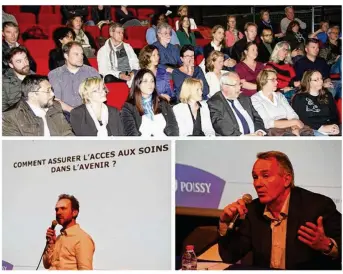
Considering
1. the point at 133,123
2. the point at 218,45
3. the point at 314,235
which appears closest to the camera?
the point at 314,235

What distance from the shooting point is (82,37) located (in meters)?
4.24

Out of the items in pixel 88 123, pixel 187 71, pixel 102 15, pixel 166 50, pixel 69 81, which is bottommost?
pixel 88 123

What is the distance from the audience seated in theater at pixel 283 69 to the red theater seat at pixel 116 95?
96cm

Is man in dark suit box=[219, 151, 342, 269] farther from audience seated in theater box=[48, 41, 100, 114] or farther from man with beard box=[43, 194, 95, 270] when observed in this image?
audience seated in theater box=[48, 41, 100, 114]

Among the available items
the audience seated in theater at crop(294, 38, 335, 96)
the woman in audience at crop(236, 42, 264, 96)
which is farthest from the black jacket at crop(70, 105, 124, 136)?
the audience seated in theater at crop(294, 38, 335, 96)

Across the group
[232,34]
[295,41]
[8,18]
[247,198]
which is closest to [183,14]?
[232,34]

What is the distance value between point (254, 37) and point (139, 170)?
1.15 m

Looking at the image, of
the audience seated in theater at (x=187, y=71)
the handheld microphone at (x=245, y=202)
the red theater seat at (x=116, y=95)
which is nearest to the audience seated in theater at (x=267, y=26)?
the audience seated in theater at (x=187, y=71)

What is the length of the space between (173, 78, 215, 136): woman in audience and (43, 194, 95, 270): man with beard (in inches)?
33.2

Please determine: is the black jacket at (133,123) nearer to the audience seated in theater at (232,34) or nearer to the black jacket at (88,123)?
the black jacket at (88,123)

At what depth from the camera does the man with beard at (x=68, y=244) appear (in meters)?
4.15

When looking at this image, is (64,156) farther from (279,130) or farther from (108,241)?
(279,130)

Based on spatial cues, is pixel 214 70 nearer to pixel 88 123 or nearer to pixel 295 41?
pixel 295 41

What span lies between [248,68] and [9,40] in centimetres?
153
